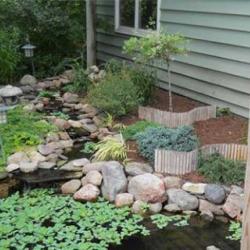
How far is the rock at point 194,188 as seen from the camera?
419 centimetres

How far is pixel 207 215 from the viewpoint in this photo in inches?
158

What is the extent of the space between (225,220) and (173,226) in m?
0.48

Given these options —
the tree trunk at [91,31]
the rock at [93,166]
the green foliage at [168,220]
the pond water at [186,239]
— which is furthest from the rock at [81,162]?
the tree trunk at [91,31]

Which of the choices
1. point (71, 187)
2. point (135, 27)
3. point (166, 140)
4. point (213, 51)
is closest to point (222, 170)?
point (166, 140)

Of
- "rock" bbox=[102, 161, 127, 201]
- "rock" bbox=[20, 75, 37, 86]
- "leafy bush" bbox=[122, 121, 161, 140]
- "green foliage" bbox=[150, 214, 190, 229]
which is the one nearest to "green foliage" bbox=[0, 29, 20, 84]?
"rock" bbox=[20, 75, 37, 86]

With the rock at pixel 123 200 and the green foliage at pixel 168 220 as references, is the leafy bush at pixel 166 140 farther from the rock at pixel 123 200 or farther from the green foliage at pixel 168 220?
→ the green foliage at pixel 168 220

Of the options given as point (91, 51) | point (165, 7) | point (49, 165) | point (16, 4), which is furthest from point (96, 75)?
point (49, 165)

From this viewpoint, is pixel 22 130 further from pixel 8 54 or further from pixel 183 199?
pixel 8 54

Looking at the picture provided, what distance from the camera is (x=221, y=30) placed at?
618 centimetres

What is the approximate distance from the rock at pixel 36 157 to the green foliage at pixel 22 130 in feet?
0.74

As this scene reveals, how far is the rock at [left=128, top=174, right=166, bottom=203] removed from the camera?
4191 millimetres

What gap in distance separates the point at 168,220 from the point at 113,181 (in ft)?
2.19

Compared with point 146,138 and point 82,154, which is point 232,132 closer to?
point 146,138

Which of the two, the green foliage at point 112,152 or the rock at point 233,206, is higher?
the green foliage at point 112,152
